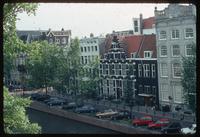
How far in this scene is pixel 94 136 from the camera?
5.22 feet

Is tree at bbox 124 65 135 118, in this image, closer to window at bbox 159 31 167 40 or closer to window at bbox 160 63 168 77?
window at bbox 160 63 168 77

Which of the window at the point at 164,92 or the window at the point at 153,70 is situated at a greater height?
the window at the point at 153,70

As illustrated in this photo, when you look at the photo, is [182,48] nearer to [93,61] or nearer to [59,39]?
[93,61]

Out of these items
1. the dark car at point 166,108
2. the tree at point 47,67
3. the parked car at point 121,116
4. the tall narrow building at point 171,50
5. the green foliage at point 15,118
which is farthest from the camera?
the tree at point 47,67

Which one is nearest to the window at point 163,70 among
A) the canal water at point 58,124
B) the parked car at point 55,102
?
the canal water at point 58,124

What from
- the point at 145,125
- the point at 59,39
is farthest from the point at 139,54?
the point at 59,39

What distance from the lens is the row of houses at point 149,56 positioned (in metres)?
14.5

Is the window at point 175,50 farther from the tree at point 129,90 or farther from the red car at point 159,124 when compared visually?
the red car at point 159,124

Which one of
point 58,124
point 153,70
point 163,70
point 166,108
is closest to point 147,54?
point 153,70

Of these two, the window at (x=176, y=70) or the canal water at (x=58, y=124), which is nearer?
the canal water at (x=58, y=124)

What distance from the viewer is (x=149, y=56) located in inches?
642

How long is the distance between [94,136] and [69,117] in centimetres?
1433

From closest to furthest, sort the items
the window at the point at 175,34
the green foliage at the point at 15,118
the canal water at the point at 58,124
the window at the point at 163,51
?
the green foliage at the point at 15,118, the canal water at the point at 58,124, the window at the point at 175,34, the window at the point at 163,51

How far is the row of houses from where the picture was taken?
1448cm
